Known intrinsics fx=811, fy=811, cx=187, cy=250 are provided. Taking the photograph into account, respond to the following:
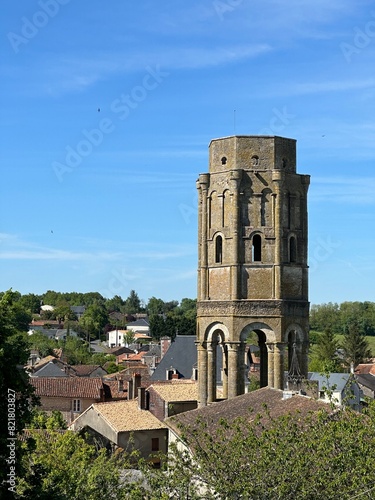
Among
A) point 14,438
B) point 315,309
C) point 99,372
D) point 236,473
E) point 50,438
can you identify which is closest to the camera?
point 14,438

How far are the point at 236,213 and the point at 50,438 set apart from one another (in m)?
11.0

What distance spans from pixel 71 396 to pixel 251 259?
1093 inches

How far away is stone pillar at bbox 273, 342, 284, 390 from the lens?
31641 mm

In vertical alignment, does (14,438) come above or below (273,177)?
below

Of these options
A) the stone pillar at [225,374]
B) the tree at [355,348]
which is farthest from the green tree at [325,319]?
the stone pillar at [225,374]

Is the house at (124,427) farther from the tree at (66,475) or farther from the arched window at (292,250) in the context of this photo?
the arched window at (292,250)

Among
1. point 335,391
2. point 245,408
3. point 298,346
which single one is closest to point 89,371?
point 298,346

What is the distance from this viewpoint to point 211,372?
Answer: 32750 millimetres

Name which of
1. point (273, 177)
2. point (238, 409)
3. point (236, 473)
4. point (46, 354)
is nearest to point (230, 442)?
point (236, 473)

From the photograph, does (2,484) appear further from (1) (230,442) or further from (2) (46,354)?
(2) (46,354)

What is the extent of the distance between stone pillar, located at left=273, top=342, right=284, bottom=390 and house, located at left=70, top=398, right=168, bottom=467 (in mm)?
11614

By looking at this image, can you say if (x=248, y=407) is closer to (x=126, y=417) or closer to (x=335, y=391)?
(x=335, y=391)

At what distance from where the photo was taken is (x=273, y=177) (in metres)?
31.9
